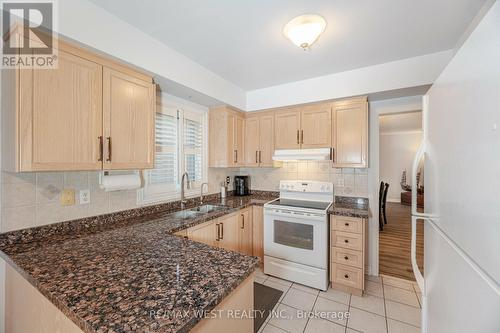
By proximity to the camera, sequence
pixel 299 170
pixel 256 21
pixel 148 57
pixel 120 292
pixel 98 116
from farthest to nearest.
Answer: pixel 299 170 < pixel 148 57 < pixel 256 21 < pixel 98 116 < pixel 120 292

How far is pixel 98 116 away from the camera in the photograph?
1.50 m

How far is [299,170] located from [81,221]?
8.50 ft

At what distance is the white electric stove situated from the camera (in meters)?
2.32

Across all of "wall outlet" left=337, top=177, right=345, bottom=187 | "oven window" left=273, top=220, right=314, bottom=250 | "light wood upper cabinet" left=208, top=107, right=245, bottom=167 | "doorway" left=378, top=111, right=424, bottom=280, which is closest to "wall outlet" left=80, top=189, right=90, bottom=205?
"light wood upper cabinet" left=208, top=107, right=245, bottom=167

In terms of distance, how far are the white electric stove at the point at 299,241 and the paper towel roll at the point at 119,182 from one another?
5.07 ft

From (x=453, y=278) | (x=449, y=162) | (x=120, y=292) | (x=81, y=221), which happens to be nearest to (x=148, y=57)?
(x=81, y=221)

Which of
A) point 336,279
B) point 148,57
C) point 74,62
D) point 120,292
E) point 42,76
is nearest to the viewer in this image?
point 120,292

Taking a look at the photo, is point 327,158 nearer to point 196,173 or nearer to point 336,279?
point 336,279

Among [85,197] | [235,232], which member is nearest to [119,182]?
[85,197]

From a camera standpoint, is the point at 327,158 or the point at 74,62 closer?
the point at 74,62

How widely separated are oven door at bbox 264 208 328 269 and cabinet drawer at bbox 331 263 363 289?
163 millimetres

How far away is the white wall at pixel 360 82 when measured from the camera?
6.77ft

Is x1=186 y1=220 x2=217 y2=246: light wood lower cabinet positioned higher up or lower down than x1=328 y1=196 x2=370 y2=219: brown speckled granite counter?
lower down

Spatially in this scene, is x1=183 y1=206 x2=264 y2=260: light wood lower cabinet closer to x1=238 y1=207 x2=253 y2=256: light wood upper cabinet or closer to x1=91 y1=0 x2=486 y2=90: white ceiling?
x1=238 y1=207 x2=253 y2=256: light wood upper cabinet
